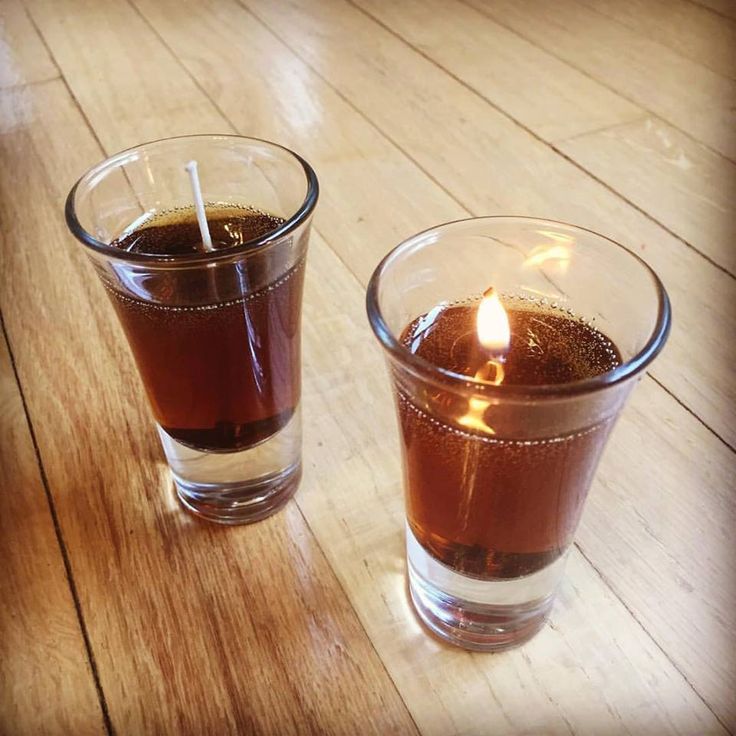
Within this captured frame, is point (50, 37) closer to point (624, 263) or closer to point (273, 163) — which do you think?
point (273, 163)

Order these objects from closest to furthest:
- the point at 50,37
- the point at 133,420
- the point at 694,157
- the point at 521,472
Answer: the point at 521,472 < the point at 133,420 < the point at 694,157 < the point at 50,37

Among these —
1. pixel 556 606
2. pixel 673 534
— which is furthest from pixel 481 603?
pixel 673 534

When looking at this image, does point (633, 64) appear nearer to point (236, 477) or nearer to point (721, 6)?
point (721, 6)

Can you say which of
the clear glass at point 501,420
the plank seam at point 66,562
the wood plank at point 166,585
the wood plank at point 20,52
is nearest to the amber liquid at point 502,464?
the clear glass at point 501,420

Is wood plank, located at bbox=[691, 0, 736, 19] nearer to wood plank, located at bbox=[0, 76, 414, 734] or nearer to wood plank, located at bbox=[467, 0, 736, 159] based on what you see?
wood plank, located at bbox=[467, 0, 736, 159]

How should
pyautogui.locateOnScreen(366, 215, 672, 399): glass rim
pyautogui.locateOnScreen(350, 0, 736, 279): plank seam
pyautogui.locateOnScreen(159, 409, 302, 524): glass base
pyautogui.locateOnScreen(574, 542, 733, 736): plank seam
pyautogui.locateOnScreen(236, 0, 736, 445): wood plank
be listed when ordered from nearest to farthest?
pyautogui.locateOnScreen(366, 215, 672, 399): glass rim, pyautogui.locateOnScreen(574, 542, 733, 736): plank seam, pyautogui.locateOnScreen(159, 409, 302, 524): glass base, pyautogui.locateOnScreen(236, 0, 736, 445): wood plank, pyautogui.locateOnScreen(350, 0, 736, 279): plank seam

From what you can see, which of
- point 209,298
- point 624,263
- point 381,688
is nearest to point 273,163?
point 209,298

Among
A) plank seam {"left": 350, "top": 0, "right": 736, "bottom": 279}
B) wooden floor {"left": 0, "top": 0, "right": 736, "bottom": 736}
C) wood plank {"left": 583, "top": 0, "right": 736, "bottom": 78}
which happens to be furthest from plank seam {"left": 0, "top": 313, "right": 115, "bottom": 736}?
wood plank {"left": 583, "top": 0, "right": 736, "bottom": 78}
